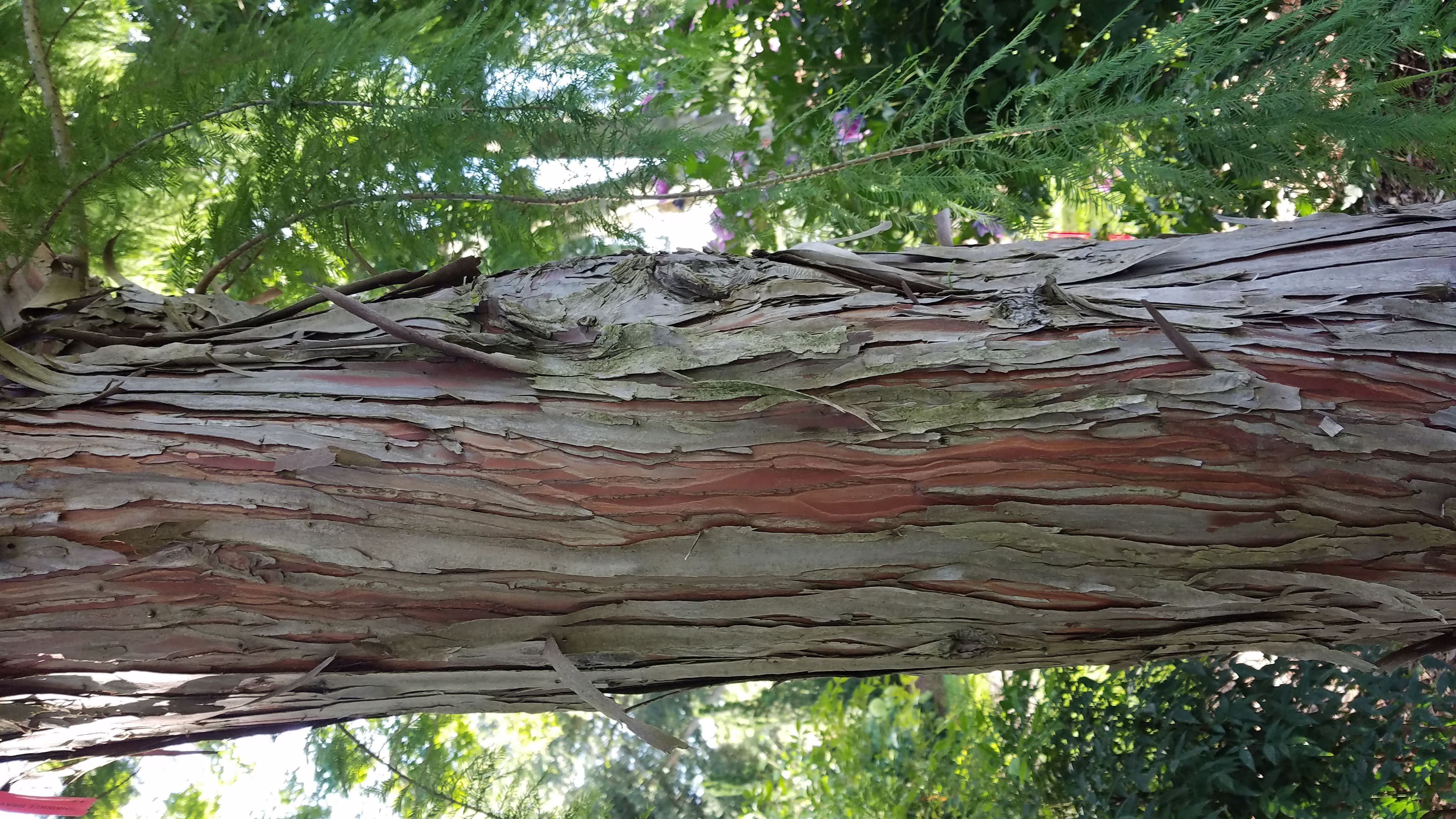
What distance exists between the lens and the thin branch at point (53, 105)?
154 centimetres

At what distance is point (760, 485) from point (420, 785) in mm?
1918

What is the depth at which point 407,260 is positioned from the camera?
2191mm

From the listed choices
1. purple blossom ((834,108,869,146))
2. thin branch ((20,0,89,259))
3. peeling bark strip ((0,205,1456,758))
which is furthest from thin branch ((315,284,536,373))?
purple blossom ((834,108,869,146))

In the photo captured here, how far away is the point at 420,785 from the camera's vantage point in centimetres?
250

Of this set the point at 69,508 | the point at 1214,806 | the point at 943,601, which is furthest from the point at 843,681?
the point at 69,508

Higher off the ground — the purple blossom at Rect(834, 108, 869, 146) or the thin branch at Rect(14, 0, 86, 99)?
the thin branch at Rect(14, 0, 86, 99)

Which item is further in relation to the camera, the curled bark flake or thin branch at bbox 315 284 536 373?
the curled bark flake

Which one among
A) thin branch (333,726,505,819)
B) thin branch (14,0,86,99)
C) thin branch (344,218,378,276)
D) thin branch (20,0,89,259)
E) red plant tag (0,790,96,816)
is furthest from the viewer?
thin branch (333,726,505,819)

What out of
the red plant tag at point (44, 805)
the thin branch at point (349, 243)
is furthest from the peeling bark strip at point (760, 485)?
the thin branch at point (349, 243)

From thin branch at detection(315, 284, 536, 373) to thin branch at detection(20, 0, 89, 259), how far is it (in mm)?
682

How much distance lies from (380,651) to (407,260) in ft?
4.06

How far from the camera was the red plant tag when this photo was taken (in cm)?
133

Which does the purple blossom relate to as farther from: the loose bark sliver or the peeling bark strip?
the loose bark sliver

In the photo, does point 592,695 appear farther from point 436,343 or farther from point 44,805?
point 44,805
